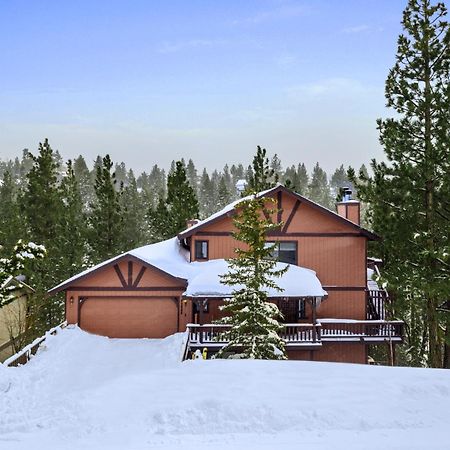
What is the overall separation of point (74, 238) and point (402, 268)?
69.9 feet

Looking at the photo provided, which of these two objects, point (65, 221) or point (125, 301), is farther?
point (65, 221)

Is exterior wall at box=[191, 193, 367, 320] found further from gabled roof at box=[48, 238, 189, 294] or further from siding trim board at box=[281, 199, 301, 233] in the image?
gabled roof at box=[48, 238, 189, 294]

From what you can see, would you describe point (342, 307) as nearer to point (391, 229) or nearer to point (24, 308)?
point (391, 229)

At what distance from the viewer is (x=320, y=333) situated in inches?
750

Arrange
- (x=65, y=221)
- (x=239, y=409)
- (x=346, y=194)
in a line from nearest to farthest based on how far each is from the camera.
→ (x=239, y=409) < (x=346, y=194) < (x=65, y=221)

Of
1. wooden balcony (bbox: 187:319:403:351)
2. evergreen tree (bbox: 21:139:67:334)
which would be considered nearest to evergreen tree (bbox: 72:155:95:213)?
evergreen tree (bbox: 21:139:67:334)

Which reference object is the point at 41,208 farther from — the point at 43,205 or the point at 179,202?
the point at 179,202

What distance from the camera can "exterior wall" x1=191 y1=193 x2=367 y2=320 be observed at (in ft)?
72.2

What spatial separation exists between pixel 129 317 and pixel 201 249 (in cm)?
516

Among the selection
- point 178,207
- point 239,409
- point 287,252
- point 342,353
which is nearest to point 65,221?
point 178,207

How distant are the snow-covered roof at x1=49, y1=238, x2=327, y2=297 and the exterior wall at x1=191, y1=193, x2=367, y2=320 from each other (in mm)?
968

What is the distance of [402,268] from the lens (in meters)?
16.6

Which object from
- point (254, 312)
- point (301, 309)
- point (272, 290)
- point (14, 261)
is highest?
point (14, 261)

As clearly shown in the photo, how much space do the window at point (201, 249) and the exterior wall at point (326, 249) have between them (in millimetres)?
212
